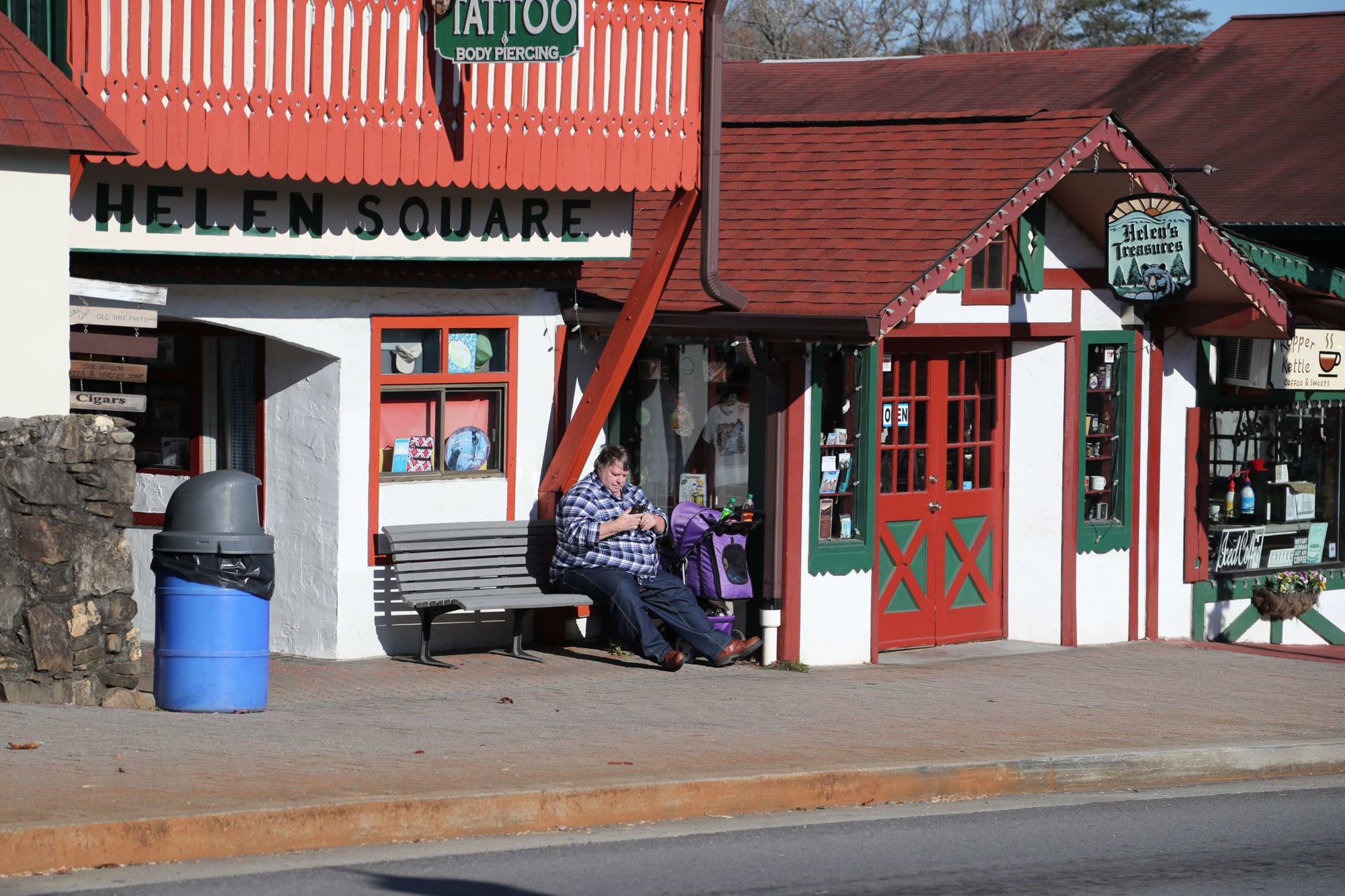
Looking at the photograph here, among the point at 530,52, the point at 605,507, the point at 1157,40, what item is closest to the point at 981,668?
the point at 605,507

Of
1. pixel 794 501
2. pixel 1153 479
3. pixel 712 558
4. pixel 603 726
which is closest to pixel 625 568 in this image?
pixel 712 558

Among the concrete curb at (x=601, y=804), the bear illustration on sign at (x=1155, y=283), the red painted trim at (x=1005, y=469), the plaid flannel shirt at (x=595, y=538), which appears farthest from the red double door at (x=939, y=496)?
the concrete curb at (x=601, y=804)

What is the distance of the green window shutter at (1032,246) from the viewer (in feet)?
43.6

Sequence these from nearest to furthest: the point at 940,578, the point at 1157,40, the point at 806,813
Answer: the point at 806,813
the point at 940,578
the point at 1157,40

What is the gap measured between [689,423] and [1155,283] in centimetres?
339

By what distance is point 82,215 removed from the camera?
10.0m

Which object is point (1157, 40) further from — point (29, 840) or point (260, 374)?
point (29, 840)

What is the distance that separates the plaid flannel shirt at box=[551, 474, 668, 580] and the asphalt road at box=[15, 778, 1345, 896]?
3.50 metres

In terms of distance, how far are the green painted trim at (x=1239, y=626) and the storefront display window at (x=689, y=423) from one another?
198 inches

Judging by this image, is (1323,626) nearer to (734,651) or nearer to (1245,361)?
(1245,361)

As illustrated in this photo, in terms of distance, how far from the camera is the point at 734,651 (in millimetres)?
11750

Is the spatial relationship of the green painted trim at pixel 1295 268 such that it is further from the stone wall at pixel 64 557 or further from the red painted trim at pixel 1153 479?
the stone wall at pixel 64 557

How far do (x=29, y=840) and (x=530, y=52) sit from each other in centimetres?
551

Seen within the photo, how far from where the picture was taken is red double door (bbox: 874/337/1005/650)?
12.9 meters
